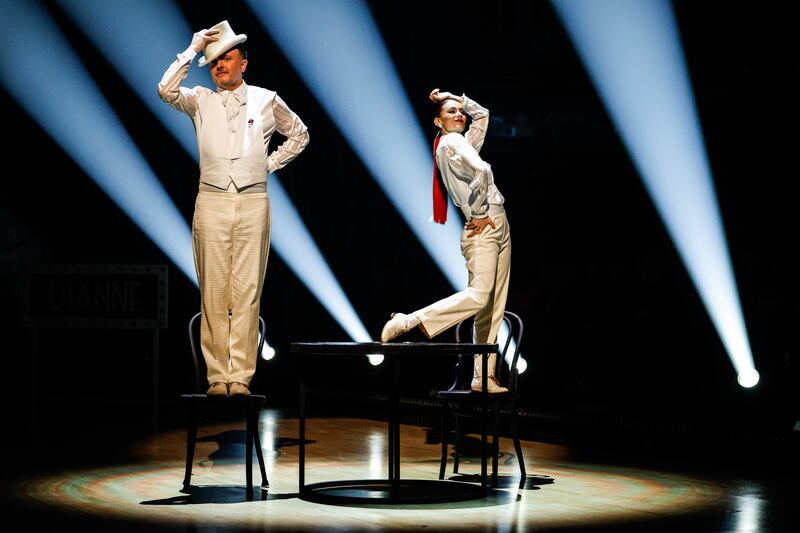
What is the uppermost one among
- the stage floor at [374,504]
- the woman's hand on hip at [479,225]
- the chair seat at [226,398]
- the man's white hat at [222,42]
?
the man's white hat at [222,42]

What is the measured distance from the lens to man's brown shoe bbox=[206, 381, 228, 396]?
13.6 feet

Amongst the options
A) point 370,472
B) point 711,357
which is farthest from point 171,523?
point 711,357

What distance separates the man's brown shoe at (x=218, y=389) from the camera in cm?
415

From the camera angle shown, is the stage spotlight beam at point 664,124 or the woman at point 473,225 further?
the stage spotlight beam at point 664,124

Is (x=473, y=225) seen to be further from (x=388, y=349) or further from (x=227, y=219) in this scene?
(x=227, y=219)

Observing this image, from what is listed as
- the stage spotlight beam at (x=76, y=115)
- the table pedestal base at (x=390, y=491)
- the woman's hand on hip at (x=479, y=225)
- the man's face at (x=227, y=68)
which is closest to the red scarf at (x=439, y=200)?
the woman's hand on hip at (x=479, y=225)

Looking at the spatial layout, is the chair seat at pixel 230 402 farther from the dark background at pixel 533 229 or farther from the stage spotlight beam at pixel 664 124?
the stage spotlight beam at pixel 664 124

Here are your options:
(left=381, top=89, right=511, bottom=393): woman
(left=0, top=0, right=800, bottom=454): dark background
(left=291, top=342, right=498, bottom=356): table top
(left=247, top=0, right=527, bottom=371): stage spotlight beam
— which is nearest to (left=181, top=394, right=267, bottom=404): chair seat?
(left=291, top=342, right=498, bottom=356): table top

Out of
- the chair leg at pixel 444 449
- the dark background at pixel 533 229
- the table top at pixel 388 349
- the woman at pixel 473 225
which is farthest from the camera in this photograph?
the dark background at pixel 533 229

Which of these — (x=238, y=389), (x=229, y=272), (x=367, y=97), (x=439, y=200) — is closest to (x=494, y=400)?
(x=439, y=200)

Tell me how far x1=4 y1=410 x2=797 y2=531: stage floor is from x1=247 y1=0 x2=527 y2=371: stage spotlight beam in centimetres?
214

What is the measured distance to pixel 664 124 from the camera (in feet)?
21.4

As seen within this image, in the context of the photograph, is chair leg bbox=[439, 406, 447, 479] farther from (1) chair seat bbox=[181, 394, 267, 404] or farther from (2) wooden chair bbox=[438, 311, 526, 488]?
(1) chair seat bbox=[181, 394, 267, 404]

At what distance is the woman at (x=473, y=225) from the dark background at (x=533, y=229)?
5.67ft
